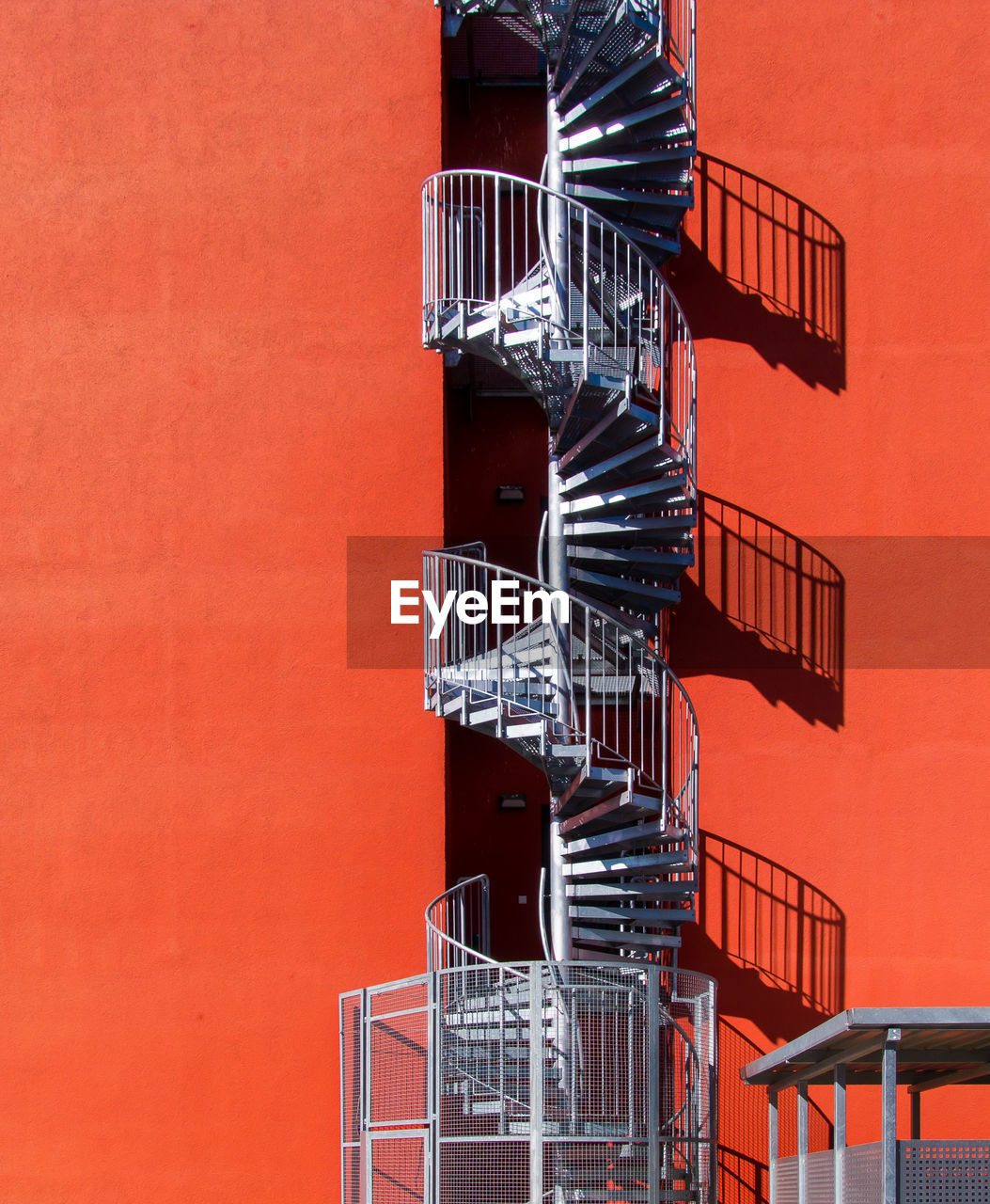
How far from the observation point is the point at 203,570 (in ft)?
28.6

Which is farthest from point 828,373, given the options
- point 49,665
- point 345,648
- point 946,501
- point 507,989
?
point 49,665

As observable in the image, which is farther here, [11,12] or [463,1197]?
[11,12]

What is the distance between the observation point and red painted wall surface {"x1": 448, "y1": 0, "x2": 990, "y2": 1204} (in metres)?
8.53

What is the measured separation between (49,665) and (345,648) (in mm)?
1898

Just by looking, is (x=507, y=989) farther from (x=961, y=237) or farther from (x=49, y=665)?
(x=961, y=237)

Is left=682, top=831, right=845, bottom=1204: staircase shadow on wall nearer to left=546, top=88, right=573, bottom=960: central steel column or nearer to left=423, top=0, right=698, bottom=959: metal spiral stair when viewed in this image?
left=423, top=0, right=698, bottom=959: metal spiral stair

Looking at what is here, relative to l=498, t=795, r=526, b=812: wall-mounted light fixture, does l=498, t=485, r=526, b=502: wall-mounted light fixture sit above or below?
above

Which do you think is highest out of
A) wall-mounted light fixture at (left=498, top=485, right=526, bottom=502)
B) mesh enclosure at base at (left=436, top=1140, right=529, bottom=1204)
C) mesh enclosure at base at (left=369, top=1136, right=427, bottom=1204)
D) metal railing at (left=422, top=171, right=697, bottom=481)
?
metal railing at (left=422, top=171, right=697, bottom=481)

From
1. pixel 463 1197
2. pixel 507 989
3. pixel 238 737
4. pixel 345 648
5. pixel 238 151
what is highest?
pixel 238 151

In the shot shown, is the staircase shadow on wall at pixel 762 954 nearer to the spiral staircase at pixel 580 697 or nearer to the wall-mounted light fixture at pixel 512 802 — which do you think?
the spiral staircase at pixel 580 697

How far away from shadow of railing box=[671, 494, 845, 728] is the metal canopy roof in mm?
2398

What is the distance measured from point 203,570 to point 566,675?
2.67 metres

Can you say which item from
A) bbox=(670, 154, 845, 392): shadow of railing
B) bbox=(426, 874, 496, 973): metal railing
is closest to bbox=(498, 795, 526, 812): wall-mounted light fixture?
bbox=(426, 874, 496, 973): metal railing

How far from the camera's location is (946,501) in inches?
348
